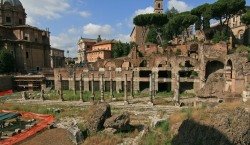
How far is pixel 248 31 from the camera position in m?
52.5

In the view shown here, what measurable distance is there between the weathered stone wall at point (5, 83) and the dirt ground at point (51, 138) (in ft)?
98.9

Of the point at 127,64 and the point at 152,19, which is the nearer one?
the point at 127,64

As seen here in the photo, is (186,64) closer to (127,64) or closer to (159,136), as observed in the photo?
(127,64)

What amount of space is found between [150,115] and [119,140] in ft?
28.1

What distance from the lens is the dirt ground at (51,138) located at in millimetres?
19141

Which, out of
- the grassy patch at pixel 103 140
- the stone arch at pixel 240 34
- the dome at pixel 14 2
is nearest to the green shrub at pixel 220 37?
the stone arch at pixel 240 34

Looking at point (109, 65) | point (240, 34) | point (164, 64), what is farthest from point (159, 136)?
point (240, 34)

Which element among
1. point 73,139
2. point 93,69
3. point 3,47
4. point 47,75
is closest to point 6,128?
point 73,139

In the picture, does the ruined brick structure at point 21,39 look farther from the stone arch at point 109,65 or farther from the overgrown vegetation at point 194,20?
the overgrown vegetation at point 194,20

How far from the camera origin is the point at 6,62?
54.6 metres

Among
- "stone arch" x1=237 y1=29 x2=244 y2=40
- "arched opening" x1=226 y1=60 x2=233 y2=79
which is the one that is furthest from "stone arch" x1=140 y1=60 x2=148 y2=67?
"stone arch" x1=237 y1=29 x2=244 y2=40

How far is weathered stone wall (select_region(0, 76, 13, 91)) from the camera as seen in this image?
48431 millimetres

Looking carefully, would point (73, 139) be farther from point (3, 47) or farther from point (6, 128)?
point (3, 47)

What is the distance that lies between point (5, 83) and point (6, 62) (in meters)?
6.75
